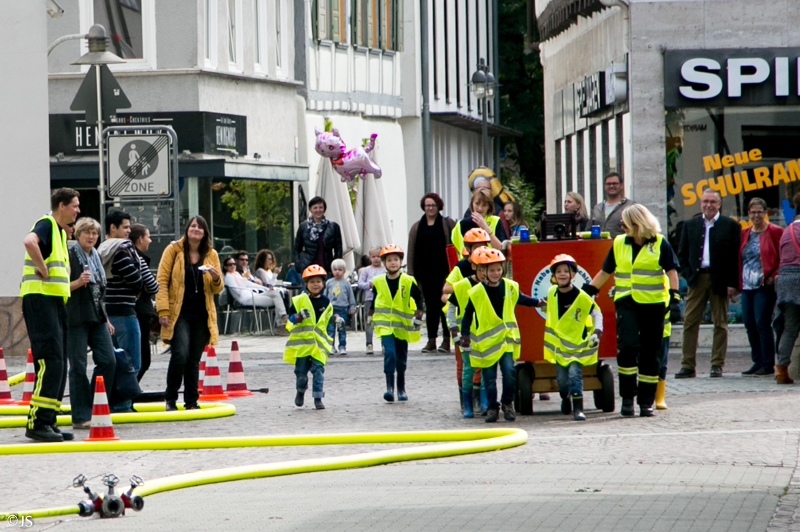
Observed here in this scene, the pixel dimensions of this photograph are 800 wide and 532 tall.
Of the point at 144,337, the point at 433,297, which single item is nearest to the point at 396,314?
the point at 144,337

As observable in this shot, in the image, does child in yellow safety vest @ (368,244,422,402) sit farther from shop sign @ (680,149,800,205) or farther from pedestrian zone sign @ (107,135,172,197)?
shop sign @ (680,149,800,205)

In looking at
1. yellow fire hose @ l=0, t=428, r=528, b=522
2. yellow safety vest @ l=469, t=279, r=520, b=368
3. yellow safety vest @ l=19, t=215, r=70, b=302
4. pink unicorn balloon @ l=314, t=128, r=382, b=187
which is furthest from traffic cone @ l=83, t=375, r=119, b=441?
pink unicorn balloon @ l=314, t=128, r=382, b=187

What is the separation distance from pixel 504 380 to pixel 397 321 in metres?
1.71

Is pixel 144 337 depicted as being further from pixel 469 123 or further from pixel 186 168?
pixel 469 123

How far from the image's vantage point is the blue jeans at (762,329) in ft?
50.9

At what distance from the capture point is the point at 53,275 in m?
11.5

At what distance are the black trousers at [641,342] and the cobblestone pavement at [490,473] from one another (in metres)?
0.28

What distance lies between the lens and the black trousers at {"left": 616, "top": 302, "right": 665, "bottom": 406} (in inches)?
490

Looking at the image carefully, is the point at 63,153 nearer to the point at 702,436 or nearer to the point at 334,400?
the point at 334,400

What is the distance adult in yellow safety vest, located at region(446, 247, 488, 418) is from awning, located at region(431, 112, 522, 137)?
32.1 meters

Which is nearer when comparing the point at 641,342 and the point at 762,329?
the point at 641,342

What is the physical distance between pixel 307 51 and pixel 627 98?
579 inches

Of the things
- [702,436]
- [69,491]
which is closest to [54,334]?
[69,491]

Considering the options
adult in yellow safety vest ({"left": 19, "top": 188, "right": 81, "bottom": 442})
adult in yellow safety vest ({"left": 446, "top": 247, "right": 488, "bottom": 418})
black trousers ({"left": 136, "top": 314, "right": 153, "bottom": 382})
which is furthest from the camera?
black trousers ({"left": 136, "top": 314, "right": 153, "bottom": 382})
